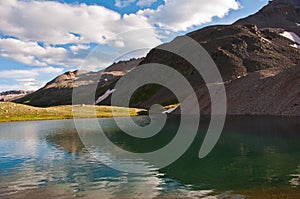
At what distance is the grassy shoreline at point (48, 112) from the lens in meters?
150

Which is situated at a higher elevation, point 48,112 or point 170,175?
point 48,112

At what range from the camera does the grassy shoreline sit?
150m

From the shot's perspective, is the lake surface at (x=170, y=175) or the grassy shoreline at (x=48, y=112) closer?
the lake surface at (x=170, y=175)

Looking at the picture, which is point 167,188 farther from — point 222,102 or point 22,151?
point 222,102

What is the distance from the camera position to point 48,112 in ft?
534

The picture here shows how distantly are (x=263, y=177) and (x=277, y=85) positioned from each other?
104951 mm

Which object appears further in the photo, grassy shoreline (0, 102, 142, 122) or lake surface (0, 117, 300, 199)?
grassy shoreline (0, 102, 142, 122)

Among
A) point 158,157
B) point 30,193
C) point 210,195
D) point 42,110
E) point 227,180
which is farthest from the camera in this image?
point 42,110

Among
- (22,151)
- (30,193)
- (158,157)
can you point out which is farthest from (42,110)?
(30,193)

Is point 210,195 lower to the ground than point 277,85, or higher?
lower

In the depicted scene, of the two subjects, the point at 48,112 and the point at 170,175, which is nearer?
the point at 170,175

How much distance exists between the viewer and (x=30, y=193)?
2692 cm

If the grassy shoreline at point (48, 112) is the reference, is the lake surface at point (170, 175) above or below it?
below

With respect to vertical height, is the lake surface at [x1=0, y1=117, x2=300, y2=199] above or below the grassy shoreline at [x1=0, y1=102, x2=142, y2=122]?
below
